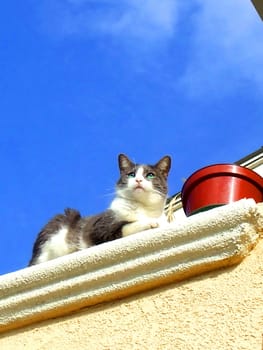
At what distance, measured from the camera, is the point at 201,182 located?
8.53 feet

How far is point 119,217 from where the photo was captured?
3.79 meters

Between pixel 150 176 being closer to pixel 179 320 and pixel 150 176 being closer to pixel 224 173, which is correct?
pixel 224 173

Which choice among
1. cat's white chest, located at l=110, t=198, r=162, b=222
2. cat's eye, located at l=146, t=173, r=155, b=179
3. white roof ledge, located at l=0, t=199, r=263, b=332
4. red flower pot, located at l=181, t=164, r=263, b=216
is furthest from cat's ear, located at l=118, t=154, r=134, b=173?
white roof ledge, located at l=0, t=199, r=263, b=332

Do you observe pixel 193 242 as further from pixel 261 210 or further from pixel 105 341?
pixel 105 341

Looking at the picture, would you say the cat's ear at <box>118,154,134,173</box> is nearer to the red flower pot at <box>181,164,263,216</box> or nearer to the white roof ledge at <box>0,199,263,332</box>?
the red flower pot at <box>181,164,263,216</box>

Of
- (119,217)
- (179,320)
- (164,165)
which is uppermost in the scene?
(164,165)

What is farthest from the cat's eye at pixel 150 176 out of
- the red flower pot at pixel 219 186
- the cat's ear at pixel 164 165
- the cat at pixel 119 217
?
the red flower pot at pixel 219 186

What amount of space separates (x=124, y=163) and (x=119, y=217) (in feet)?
2.05

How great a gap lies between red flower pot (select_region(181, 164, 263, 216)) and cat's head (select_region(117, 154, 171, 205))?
1.42m

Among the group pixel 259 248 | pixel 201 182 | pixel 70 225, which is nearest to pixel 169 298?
pixel 259 248

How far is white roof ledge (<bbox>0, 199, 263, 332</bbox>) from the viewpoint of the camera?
191 cm

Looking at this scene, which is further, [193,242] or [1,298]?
[1,298]

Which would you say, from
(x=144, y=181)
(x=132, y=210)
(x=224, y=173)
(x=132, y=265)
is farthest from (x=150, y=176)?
(x=132, y=265)

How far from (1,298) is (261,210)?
2.63 ft
